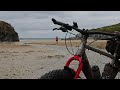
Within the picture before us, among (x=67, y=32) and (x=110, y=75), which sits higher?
(x=67, y=32)

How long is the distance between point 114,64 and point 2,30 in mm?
93502

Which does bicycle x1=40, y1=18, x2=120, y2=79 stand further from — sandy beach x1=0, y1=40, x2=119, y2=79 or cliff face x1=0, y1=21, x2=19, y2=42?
cliff face x1=0, y1=21, x2=19, y2=42

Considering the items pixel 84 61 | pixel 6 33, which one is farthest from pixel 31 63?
pixel 6 33

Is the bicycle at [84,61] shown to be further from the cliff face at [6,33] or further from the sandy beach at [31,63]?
the cliff face at [6,33]

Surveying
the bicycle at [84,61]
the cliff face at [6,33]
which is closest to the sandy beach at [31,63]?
the bicycle at [84,61]

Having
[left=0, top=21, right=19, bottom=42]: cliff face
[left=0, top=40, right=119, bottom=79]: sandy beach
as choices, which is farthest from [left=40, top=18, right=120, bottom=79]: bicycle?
[left=0, top=21, right=19, bottom=42]: cliff face

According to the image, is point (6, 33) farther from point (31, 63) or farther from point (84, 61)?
point (84, 61)

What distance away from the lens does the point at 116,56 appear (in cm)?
503
